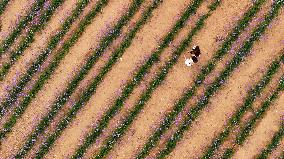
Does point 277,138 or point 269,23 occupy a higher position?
point 269,23

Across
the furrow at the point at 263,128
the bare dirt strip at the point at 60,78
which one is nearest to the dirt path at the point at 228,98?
the furrow at the point at 263,128

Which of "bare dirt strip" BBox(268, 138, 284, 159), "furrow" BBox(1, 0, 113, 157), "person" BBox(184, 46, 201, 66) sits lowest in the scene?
"furrow" BBox(1, 0, 113, 157)

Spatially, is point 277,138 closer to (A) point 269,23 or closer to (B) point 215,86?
(B) point 215,86

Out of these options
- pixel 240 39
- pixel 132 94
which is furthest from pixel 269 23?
pixel 132 94

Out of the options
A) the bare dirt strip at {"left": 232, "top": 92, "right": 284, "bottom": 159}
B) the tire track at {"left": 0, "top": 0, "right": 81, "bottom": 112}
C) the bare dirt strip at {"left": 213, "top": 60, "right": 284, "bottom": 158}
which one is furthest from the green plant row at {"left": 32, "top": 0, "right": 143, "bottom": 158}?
the bare dirt strip at {"left": 232, "top": 92, "right": 284, "bottom": 159}

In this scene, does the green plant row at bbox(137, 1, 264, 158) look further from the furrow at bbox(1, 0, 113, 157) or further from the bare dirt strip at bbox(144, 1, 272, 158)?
the furrow at bbox(1, 0, 113, 157)

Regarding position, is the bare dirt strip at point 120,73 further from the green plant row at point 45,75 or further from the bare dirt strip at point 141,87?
the green plant row at point 45,75

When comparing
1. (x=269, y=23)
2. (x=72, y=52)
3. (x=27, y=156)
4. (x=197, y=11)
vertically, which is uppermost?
(x=269, y=23)
